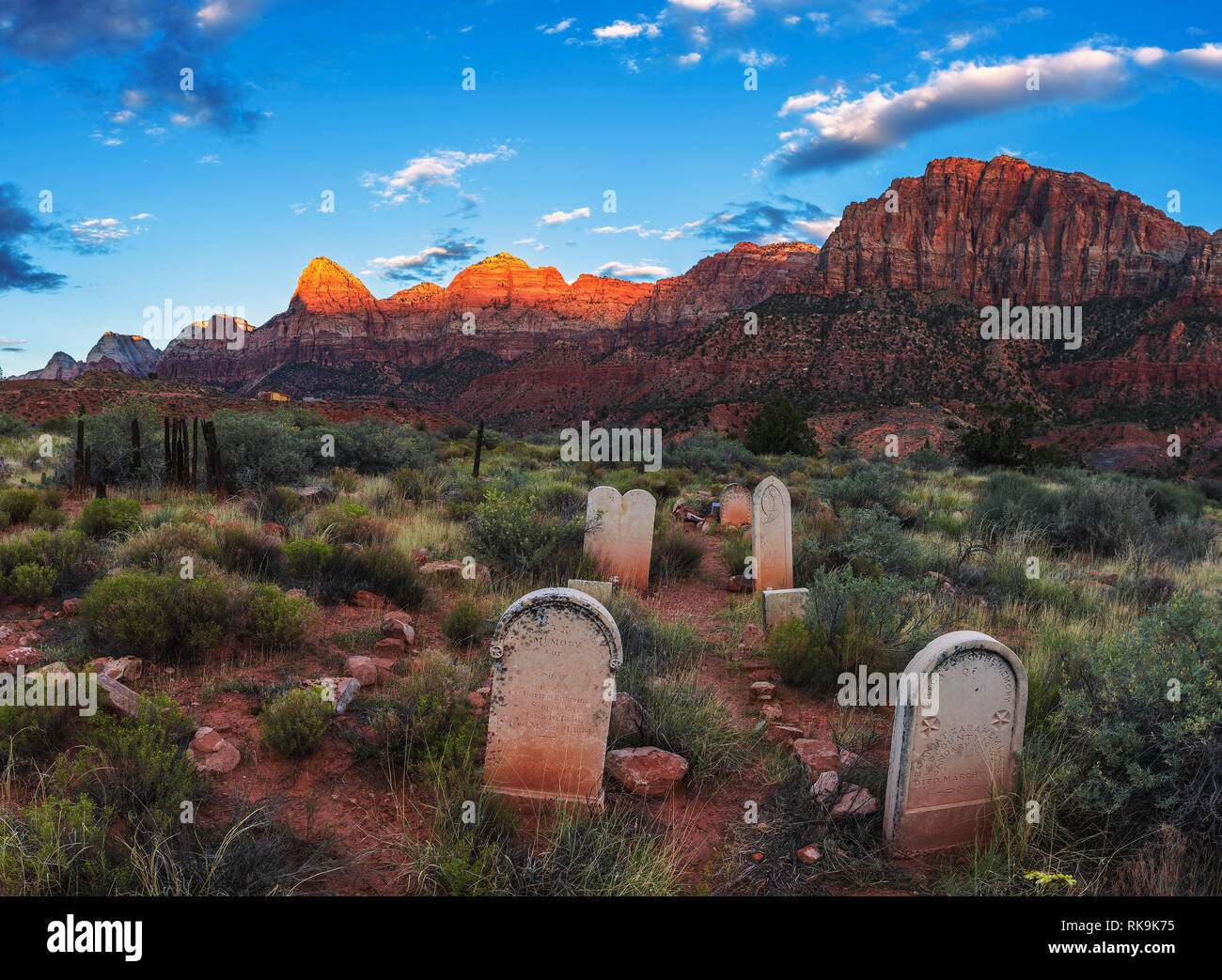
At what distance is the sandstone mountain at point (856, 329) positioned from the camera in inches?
2435

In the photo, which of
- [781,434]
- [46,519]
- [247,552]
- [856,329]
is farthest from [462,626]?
[856,329]

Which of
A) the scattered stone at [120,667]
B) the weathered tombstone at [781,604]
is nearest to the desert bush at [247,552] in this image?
the scattered stone at [120,667]

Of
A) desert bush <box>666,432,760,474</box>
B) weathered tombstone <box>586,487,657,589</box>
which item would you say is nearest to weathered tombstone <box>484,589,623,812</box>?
weathered tombstone <box>586,487,657,589</box>

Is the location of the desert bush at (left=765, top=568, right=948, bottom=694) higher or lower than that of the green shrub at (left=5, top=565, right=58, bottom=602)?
lower

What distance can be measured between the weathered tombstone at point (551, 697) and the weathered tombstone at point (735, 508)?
8896mm

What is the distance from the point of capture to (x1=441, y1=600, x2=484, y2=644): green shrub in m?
6.07

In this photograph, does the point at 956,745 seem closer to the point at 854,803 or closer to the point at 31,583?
the point at 854,803

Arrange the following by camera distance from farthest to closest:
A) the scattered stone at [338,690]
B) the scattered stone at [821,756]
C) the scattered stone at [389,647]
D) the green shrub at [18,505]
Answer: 1. the green shrub at [18,505]
2. the scattered stone at [389,647]
3. the scattered stone at [338,690]
4. the scattered stone at [821,756]

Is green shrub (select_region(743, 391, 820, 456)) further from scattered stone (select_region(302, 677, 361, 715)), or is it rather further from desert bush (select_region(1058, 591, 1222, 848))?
scattered stone (select_region(302, 677, 361, 715))

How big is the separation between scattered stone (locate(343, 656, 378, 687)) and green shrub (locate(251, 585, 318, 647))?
800 mm

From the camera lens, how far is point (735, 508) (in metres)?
12.5

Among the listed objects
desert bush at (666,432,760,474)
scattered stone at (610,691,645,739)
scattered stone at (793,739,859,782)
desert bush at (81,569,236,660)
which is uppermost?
desert bush at (666,432,760,474)

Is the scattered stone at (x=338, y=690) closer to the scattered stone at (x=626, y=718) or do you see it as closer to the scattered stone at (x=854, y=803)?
the scattered stone at (x=626, y=718)

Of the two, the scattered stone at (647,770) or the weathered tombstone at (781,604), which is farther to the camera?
the weathered tombstone at (781,604)
